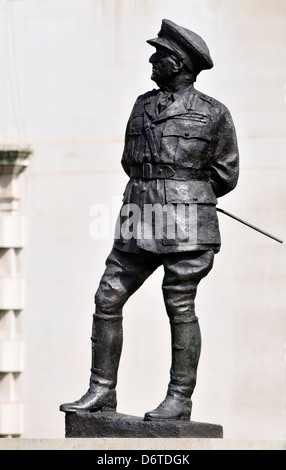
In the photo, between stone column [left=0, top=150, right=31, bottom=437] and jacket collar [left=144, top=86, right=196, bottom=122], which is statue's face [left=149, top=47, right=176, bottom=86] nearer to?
jacket collar [left=144, top=86, right=196, bottom=122]

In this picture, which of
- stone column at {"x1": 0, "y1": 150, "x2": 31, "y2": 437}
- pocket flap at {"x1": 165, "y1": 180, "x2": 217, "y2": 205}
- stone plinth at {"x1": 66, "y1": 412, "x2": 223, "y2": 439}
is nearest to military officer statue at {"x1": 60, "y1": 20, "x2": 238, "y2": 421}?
pocket flap at {"x1": 165, "y1": 180, "x2": 217, "y2": 205}

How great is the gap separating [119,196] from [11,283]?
1232mm

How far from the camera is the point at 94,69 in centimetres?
2144

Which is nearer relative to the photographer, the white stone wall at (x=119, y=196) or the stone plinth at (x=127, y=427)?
the stone plinth at (x=127, y=427)

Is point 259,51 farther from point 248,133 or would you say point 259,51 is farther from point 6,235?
point 6,235

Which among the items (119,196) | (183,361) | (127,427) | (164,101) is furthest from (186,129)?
(119,196)

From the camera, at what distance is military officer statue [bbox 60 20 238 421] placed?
51.9 ft

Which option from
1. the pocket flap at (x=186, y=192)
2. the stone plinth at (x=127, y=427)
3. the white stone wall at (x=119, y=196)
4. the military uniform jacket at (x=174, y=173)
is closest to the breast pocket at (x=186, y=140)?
Answer: the military uniform jacket at (x=174, y=173)

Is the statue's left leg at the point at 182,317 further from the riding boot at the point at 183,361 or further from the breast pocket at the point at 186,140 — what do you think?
the breast pocket at the point at 186,140

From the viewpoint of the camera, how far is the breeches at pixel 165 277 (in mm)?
15805

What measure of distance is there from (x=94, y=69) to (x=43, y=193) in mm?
1034

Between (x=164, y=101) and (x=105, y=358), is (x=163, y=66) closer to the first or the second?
(x=164, y=101)
